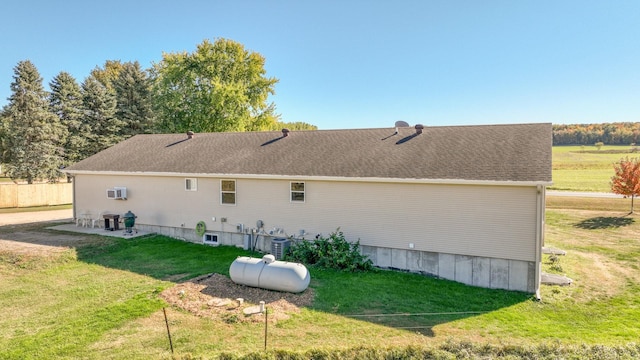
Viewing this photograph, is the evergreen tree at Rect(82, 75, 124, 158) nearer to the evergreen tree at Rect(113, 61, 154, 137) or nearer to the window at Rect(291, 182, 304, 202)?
the evergreen tree at Rect(113, 61, 154, 137)

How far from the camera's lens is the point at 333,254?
11680 millimetres

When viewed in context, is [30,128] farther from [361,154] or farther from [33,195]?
[361,154]

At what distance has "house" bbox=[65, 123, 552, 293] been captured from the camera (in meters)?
10.3

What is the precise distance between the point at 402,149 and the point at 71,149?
108ft

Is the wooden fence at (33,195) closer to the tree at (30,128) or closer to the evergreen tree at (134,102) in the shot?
the tree at (30,128)

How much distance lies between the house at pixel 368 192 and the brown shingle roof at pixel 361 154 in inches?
2.2

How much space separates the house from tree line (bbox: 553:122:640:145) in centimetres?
7734

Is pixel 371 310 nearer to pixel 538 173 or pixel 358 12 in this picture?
pixel 538 173

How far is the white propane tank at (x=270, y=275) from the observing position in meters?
9.27

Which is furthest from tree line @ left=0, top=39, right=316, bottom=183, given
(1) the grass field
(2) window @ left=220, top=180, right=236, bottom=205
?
(1) the grass field

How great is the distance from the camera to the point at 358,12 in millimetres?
18828

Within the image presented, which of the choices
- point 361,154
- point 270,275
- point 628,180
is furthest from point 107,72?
point 628,180

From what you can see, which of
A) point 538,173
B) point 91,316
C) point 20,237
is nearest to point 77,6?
point 20,237

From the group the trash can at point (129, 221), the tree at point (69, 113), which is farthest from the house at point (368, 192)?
the tree at point (69, 113)
